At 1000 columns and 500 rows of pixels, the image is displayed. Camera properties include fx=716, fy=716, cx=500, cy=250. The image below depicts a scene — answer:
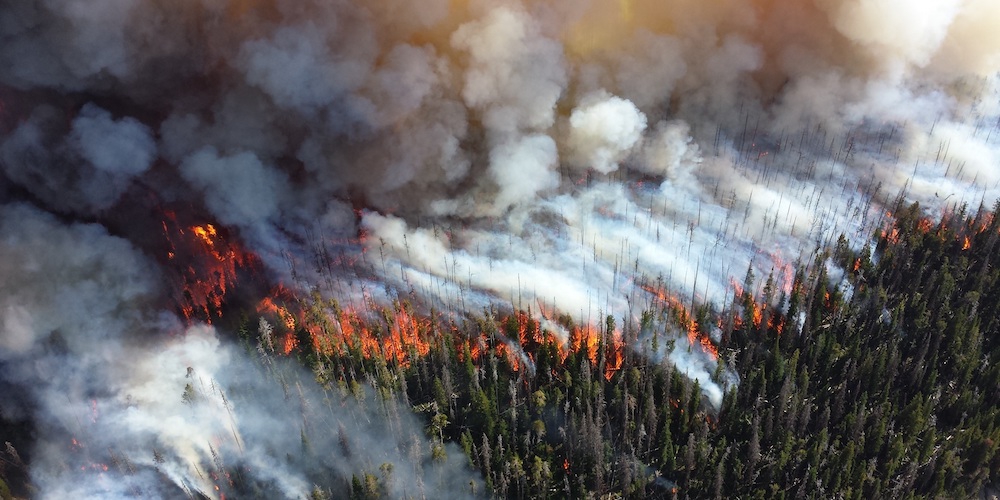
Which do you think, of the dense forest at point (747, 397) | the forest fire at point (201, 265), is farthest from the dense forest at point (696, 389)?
the forest fire at point (201, 265)

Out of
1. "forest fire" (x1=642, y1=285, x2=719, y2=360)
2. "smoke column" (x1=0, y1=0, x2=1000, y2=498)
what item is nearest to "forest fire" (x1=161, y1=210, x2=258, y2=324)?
"smoke column" (x1=0, y1=0, x2=1000, y2=498)

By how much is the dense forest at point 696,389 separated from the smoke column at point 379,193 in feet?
7.98

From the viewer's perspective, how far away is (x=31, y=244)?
6888 cm

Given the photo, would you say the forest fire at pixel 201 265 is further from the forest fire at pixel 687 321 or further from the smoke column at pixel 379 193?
the forest fire at pixel 687 321

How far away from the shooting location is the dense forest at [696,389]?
5834 cm

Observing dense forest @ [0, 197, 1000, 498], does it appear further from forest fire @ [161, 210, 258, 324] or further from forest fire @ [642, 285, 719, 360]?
forest fire @ [161, 210, 258, 324]

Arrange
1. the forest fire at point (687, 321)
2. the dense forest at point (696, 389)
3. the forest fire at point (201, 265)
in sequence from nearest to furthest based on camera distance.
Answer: the dense forest at point (696, 389)
the forest fire at point (687, 321)
the forest fire at point (201, 265)

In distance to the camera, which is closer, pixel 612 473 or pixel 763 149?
pixel 612 473

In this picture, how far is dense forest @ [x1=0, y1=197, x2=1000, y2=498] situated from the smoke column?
2.43 m

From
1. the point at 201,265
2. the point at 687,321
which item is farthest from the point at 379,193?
the point at 687,321

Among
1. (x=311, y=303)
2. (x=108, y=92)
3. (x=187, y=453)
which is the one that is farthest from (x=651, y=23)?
(x=187, y=453)

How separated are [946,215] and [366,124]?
236 feet

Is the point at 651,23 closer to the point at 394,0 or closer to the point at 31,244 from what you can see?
the point at 394,0

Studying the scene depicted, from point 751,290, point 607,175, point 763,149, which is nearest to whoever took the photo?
point 751,290
